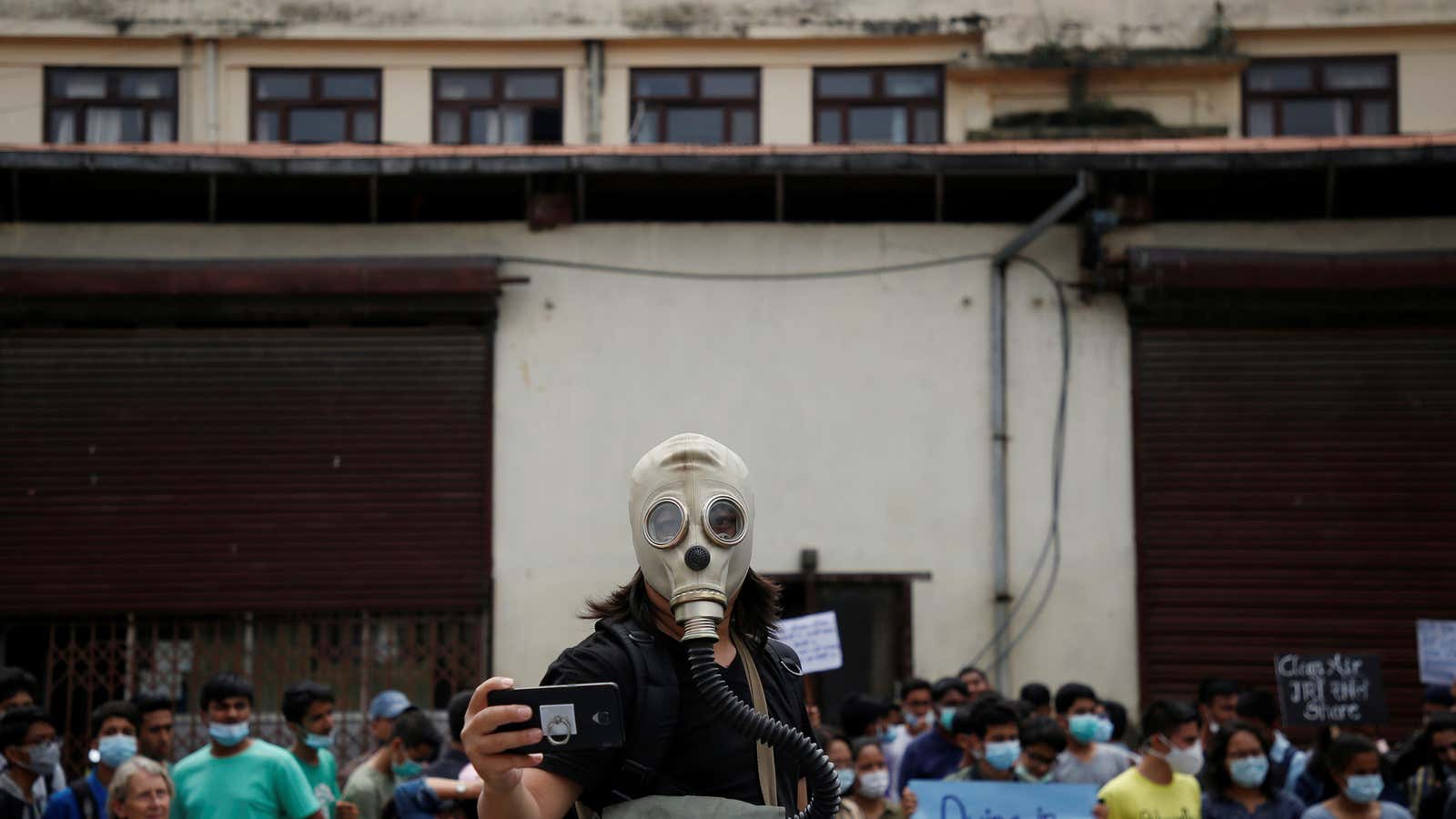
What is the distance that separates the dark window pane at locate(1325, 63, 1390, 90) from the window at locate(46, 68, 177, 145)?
13494 mm

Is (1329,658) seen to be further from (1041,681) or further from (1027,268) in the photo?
(1027,268)

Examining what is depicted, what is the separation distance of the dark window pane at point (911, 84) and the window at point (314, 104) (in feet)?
19.6

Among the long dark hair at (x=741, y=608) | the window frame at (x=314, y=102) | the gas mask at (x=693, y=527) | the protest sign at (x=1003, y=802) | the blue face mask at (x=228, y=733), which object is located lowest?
the protest sign at (x=1003, y=802)

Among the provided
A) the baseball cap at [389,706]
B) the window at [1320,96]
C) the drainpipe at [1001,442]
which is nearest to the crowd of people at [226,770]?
the baseball cap at [389,706]

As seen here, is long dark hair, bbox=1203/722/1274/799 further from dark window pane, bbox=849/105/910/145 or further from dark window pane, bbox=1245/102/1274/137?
dark window pane, bbox=1245/102/1274/137

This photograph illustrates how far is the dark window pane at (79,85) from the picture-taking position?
22031 millimetres

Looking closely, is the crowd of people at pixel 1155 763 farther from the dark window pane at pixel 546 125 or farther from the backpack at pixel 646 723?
the dark window pane at pixel 546 125

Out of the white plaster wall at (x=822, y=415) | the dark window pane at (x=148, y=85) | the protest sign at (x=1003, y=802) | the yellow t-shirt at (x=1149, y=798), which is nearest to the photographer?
the yellow t-shirt at (x=1149, y=798)

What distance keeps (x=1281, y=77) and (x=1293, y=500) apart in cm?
653

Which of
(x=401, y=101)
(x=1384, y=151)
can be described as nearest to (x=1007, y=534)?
(x=1384, y=151)

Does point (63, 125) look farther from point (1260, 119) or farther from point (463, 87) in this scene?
point (1260, 119)

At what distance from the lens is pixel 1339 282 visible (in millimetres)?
17344

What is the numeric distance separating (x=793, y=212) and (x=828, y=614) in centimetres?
571

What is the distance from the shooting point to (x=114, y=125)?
22.0 meters
